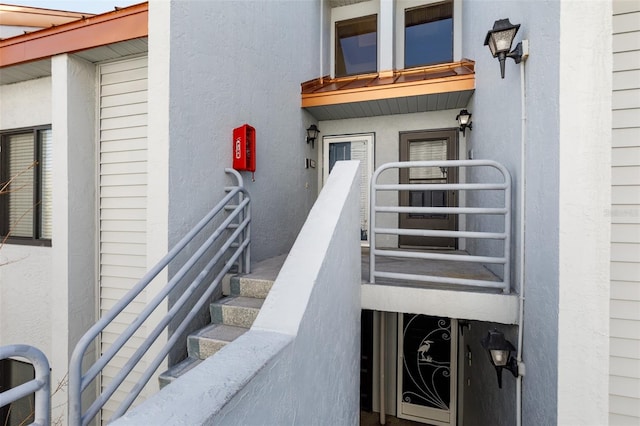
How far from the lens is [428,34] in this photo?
600cm

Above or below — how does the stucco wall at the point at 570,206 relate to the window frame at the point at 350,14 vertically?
below

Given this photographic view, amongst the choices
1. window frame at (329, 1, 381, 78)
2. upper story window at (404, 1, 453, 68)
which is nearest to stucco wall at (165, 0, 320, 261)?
window frame at (329, 1, 381, 78)

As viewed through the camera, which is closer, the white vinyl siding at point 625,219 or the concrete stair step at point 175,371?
the white vinyl siding at point 625,219

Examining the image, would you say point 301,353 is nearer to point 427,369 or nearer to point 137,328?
point 137,328

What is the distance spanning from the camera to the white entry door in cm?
593

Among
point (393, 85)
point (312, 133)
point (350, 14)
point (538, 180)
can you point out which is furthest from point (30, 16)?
point (538, 180)

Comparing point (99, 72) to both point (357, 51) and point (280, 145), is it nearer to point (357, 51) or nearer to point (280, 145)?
point (280, 145)

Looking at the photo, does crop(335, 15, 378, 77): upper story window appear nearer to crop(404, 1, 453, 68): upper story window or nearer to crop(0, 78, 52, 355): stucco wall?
crop(404, 1, 453, 68): upper story window

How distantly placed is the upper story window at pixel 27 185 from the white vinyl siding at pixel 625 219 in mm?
5436

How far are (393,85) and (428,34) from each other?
2032 millimetres

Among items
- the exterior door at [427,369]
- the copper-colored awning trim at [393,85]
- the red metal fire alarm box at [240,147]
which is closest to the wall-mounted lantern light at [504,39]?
the copper-colored awning trim at [393,85]

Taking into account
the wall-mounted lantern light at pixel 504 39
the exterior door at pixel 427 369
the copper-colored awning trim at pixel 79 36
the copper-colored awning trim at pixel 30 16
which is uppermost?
the copper-colored awning trim at pixel 30 16

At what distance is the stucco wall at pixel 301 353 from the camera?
106 centimetres

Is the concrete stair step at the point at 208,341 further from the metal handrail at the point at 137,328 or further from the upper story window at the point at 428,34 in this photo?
the upper story window at the point at 428,34
